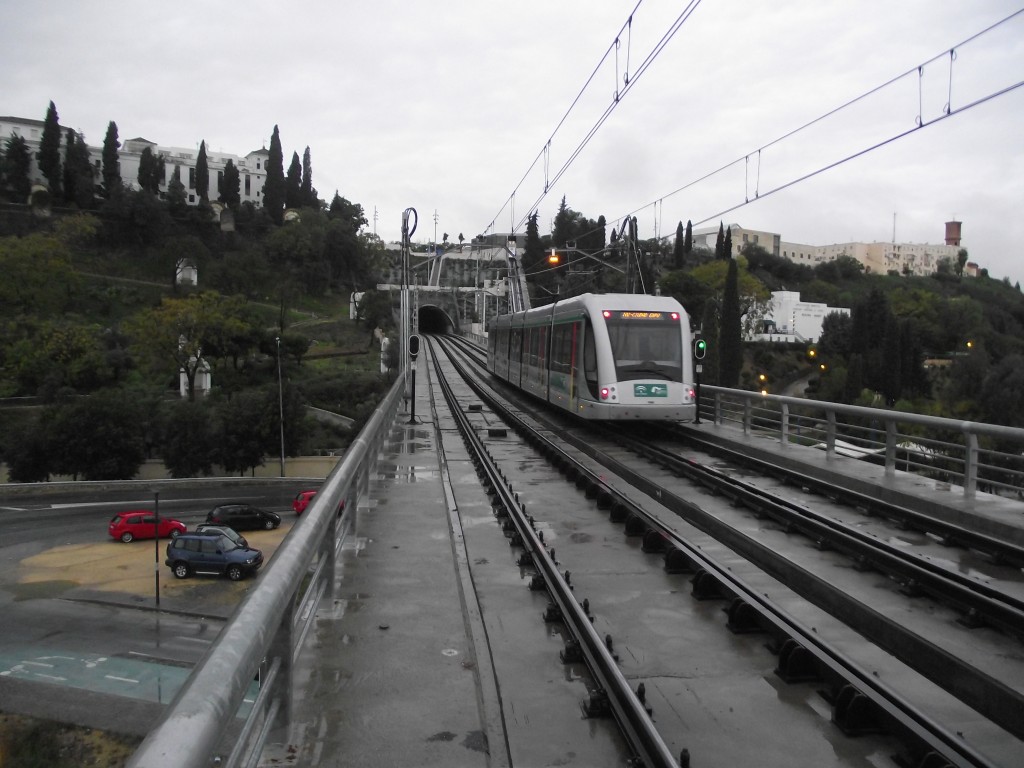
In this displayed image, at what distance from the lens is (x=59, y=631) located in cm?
1945

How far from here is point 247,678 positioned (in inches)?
90.8

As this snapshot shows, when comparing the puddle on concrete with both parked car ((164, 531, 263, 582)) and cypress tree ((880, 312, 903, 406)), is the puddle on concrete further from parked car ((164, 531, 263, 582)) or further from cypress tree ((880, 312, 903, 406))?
cypress tree ((880, 312, 903, 406))

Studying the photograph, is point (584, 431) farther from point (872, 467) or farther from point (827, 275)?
point (827, 275)

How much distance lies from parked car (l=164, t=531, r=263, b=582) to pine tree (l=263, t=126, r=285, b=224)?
10278 cm

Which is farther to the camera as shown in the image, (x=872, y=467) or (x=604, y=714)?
(x=872, y=467)

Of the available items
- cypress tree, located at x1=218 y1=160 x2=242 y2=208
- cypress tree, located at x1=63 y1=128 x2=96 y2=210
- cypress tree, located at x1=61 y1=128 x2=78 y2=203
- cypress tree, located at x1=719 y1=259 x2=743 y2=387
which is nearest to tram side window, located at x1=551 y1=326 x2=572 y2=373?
cypress tree, located at x1=719 y1=259 x2=743 y2=387

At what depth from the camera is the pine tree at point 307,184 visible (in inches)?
4936

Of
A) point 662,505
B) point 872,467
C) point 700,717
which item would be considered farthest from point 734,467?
point 700,717

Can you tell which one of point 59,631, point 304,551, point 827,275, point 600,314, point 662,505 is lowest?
point 59,631

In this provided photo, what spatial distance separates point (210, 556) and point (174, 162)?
392 ft

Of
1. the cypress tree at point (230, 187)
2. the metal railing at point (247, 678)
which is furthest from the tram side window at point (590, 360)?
the cypress tree at point (230, 187)

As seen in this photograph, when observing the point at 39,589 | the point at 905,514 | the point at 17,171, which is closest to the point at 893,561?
the point at 905,514

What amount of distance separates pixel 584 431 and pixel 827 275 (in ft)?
342

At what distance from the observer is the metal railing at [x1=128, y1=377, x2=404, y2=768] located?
178 cm
